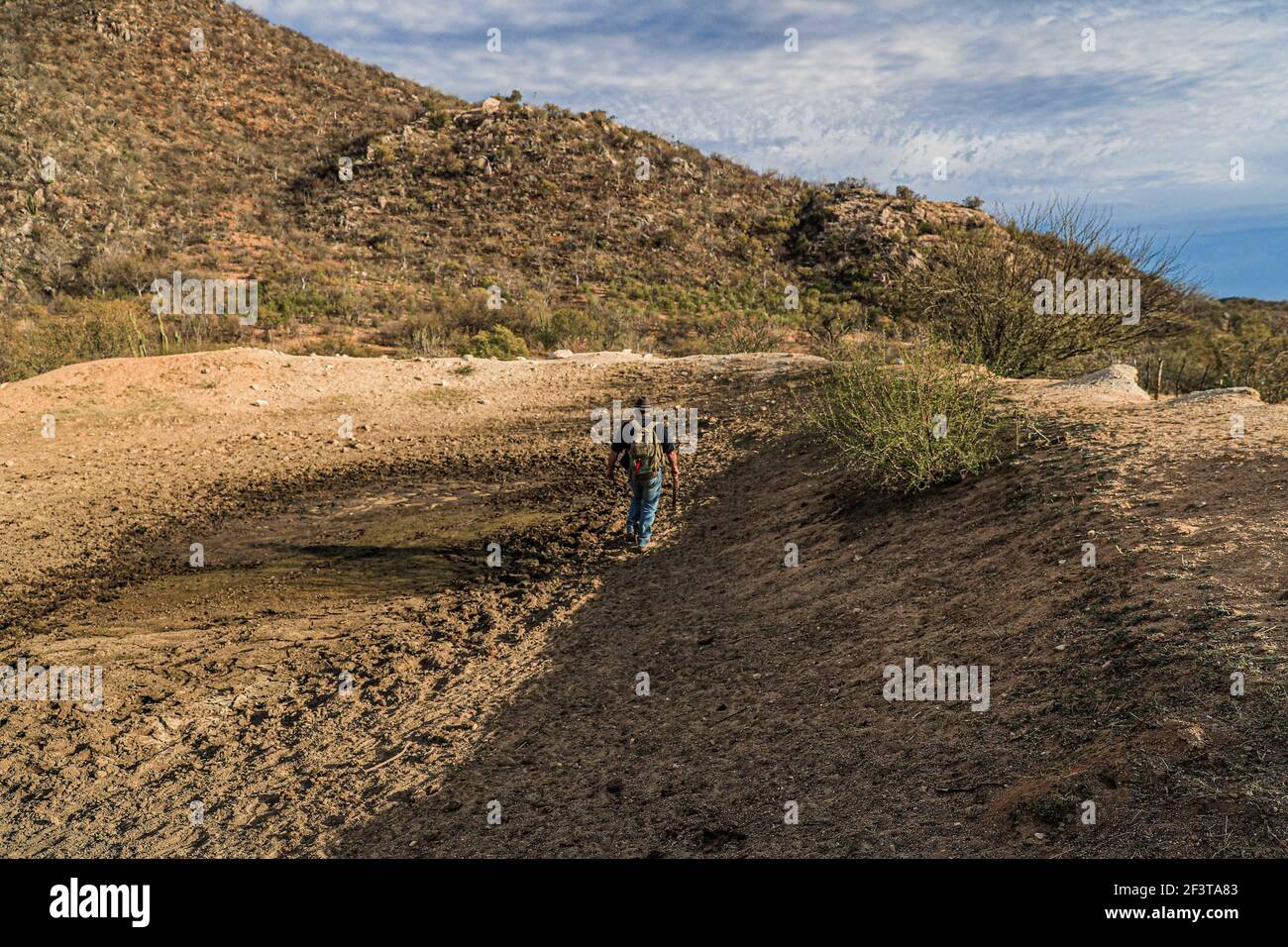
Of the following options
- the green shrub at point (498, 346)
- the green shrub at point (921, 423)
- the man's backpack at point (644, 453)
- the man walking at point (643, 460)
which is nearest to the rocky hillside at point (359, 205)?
the green shrub at point (498, 346)

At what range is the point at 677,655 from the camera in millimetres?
6797

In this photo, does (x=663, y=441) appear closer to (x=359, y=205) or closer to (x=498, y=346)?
(x=498, y=346)

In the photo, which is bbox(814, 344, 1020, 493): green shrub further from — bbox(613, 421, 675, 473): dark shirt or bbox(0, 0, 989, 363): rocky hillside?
bbox(0, 0, 989, 363): rocky hillside

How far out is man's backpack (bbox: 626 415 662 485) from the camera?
926 centimetres

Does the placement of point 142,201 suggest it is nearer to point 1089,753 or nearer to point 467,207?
point 467,207

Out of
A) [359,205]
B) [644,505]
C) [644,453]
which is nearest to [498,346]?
[644,505]

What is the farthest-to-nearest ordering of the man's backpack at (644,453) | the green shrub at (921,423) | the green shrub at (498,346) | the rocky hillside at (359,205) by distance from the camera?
the rocky hillside at (359,205) → the green shrub at (498,346) → the man's backpack at (644,453) → the green shrub at (921,423)

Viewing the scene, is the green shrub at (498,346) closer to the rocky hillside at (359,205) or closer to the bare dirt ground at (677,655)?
the rocky hillside at (359,205)

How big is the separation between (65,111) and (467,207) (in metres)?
19.0

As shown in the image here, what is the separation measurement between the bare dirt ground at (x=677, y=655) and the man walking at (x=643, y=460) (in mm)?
484

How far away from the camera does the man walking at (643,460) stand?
30.4 feet

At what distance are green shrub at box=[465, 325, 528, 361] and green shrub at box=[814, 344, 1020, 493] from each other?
44.4 ft

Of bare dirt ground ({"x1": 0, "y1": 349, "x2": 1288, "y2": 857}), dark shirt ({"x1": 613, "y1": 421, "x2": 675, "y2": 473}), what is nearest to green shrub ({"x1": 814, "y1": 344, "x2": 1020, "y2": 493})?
bare dirt ground ({"x1": 0, "y1": 349, "x2": 1288, "y2": 857})

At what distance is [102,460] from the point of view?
1302 centimetres
